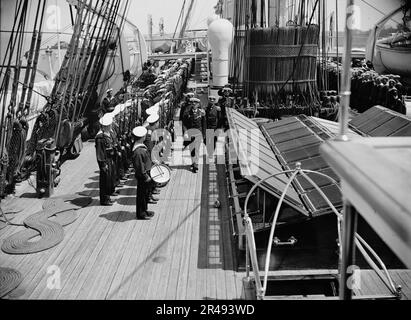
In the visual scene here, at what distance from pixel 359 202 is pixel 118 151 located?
288 inches

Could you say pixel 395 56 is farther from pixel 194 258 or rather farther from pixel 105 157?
pixel 194 258

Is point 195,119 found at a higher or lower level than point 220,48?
lower

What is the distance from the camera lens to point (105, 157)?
783 centimetres

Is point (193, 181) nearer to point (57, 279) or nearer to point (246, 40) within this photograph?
point (57, 279)

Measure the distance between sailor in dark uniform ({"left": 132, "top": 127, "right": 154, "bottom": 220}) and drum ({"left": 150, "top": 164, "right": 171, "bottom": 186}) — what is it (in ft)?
1.69

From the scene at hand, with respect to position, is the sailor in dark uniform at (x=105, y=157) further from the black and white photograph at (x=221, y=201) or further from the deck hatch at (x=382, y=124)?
the deck hatch at (x=382, y=124)

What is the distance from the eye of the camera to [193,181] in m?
9.22

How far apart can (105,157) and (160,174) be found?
1026 mm

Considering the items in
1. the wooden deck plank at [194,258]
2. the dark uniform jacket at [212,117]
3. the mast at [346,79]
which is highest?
the mast at [346,79]

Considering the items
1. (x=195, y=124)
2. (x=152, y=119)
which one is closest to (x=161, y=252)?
(x=152, y=119)

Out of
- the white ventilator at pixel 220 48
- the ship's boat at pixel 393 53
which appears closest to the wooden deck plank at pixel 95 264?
the white ventilator at pixel 220 48

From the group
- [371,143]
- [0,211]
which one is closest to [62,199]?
[0,211]

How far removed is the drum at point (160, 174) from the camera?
779 cm

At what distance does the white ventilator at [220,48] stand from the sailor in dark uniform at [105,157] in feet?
43.0
